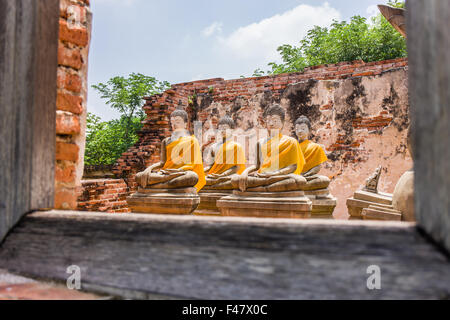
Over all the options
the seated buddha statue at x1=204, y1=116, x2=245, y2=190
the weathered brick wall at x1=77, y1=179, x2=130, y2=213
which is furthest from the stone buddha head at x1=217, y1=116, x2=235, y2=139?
the weathered brick wall at x1=77, y1=179, x2=130, y2=213

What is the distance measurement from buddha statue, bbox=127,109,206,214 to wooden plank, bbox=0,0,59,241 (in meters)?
3.04

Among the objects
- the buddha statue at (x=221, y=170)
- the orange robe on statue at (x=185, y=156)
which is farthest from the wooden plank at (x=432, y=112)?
the buddha statue at (x=221, y=170)

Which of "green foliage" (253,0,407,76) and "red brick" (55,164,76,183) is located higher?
"green foliage" (253,0,407,76)

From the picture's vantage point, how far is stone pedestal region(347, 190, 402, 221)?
3098 mm

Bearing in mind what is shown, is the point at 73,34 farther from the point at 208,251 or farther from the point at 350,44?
the point at 350,44

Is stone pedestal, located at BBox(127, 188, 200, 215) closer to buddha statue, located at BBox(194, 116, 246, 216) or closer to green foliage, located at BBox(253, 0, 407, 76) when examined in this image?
buddha statue, located at BBox(194, 116, 246, 216)

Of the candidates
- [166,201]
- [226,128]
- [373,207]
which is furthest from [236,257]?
[226,128]

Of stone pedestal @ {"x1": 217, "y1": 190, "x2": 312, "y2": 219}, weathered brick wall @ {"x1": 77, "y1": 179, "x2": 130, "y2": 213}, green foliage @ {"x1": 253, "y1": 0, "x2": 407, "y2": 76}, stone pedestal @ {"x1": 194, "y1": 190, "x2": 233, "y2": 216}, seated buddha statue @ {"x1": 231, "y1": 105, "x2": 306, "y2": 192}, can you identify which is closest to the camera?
stone pedestal @ {"x1": 217, "y1": 190, "x2": 312, "y2": 219}

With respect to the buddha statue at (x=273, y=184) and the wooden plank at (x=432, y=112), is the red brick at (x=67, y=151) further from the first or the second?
the buddha statue at (x=273, y=184)

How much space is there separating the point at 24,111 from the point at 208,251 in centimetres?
102

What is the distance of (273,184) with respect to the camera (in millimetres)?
4055

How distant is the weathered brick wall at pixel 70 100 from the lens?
1.63 metres

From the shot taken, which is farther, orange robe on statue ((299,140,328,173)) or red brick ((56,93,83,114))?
orange robe on statue ((299,140,328,173))

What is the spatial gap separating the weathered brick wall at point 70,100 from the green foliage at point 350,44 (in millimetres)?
12529
